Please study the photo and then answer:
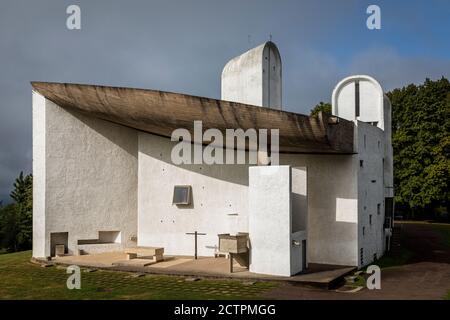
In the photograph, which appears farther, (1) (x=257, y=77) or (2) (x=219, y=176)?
(1) (x=257, y=77)

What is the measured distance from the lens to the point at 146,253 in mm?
15414

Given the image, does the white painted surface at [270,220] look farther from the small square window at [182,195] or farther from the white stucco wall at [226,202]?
the small square window at [182,195]

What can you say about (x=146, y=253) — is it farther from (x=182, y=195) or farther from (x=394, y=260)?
(x=394, y=260)

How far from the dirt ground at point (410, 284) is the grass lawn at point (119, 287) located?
85 cm

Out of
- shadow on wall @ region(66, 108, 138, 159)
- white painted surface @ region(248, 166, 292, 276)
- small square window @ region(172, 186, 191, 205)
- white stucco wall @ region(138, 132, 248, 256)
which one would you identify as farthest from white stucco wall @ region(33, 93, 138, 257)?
white painted surface @ region(248, 166, 292, 276)

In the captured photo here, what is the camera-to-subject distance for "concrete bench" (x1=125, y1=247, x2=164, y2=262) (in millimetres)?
15234

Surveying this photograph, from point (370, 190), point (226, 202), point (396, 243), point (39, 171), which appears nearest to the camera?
point (370, 190)

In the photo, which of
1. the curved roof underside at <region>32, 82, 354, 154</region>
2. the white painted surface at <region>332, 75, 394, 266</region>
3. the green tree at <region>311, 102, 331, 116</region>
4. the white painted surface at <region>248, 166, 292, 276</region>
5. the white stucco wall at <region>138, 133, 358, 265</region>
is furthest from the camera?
the green tree at <region>311, 102, 331, 116</region>

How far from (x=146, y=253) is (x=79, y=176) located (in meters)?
4.12

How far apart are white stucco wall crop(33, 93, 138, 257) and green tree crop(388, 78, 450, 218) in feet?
72.6

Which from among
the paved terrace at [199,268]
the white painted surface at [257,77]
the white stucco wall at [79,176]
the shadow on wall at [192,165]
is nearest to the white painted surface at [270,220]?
the paved terrace at [199,268]

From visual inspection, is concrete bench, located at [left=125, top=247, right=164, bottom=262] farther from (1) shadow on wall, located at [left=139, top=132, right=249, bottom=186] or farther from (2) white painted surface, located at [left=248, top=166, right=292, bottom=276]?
(2) white painted surface, located at [left=248, top=166, right=292, bottom=276]

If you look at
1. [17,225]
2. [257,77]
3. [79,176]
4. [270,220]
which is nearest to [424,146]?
[257,77]

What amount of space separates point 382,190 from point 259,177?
7487 millimetres
